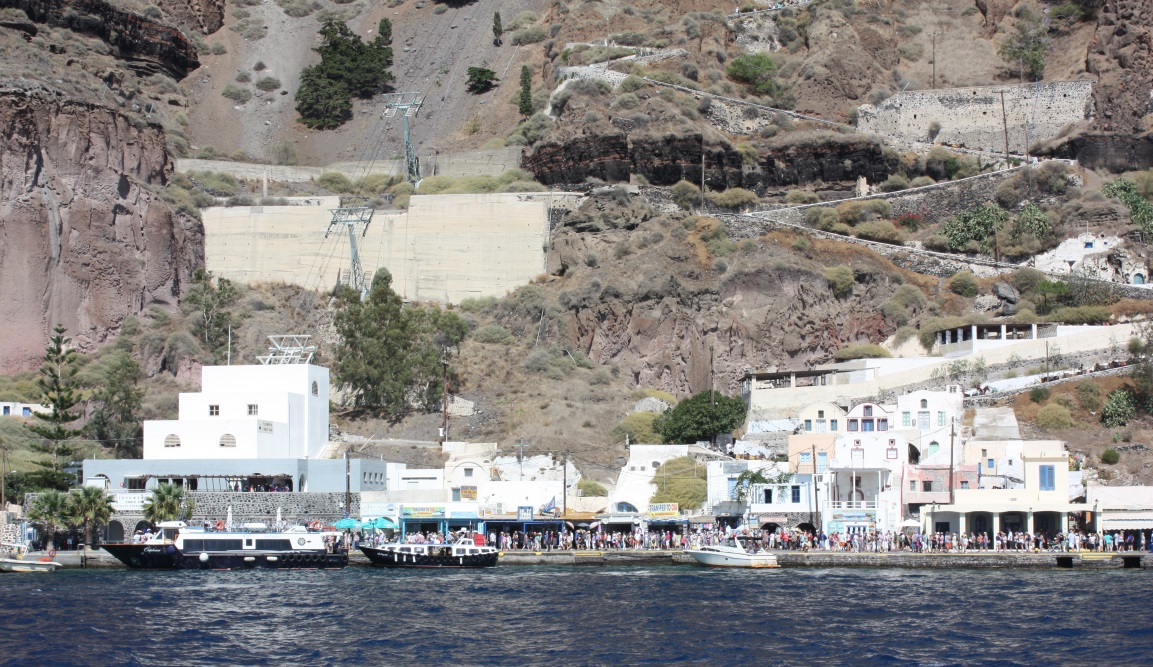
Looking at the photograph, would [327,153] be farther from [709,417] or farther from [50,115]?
[709,417]

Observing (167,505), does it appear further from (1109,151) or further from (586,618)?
(1109,151)

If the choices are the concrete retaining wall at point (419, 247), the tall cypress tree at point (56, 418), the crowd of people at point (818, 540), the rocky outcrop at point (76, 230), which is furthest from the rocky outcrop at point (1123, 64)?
the tall cypress tree at point (56, 418)

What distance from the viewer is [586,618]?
48000mm

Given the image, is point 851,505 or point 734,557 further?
point 851,505

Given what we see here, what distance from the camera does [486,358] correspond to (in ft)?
279

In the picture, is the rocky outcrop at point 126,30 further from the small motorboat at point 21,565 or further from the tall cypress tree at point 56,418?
the small motorboat at point 21,565

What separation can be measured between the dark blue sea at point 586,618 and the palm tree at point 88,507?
582 centimetres

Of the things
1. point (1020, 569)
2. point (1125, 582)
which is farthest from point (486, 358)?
point (1125, 582)

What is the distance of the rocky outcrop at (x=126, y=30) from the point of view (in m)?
113

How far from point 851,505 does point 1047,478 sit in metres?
8.39

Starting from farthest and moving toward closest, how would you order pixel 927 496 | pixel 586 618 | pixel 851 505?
1. pixel 851 505
2. pixel 927 496
3. pixel 586 618

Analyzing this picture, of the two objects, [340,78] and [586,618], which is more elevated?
[340,78]

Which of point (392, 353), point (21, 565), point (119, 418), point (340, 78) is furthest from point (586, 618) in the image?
point (340, 78)

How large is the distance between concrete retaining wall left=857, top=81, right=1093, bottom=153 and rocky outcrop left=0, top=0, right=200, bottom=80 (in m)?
53.4
